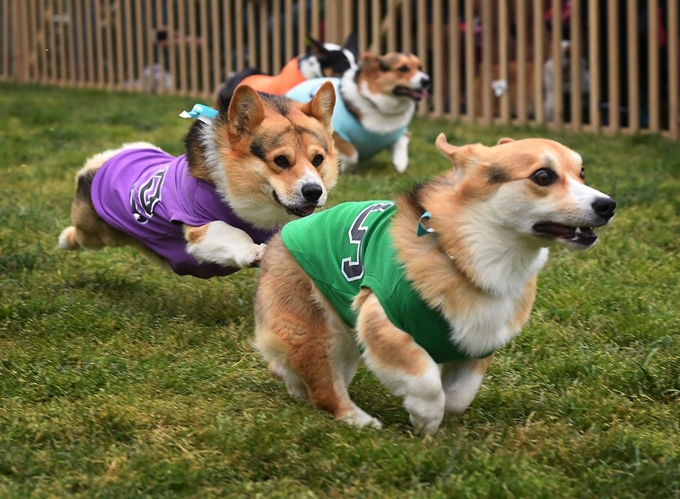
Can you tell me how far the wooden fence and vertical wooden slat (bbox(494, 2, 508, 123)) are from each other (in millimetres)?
12

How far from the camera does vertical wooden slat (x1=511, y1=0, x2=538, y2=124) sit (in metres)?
10.6

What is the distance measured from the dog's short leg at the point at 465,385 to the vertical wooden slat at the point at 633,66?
714cm

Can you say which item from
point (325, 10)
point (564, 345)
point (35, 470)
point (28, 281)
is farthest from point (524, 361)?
point (325, 10)

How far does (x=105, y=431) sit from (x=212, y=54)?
1137 centimetres

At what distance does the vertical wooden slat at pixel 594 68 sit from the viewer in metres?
10.1

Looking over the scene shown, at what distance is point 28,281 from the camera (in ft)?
17.2

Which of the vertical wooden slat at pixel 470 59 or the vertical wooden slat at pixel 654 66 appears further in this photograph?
the vertical wooden slat at pixel 470 59

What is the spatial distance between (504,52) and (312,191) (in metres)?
6.80

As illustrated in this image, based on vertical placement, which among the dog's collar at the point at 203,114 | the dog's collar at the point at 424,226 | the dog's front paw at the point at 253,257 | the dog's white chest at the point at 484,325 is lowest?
the dog's front paw at the point at 253,257

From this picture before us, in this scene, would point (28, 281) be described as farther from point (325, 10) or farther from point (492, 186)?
point (325, 10)


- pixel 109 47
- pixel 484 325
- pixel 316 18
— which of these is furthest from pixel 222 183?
pixel 109 47

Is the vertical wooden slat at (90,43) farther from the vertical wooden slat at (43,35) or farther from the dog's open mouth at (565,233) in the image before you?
the dog's open mouth at (565,233)

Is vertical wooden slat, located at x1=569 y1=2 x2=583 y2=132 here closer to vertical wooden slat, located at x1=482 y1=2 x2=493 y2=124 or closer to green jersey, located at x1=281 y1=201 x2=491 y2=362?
vertical wooden slat, located at x1=482 y1=2 x2=493 y2=124

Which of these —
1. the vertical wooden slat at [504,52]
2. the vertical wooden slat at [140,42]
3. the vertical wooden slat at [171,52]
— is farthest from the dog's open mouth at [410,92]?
the vertical wooden slat at [140,42]
